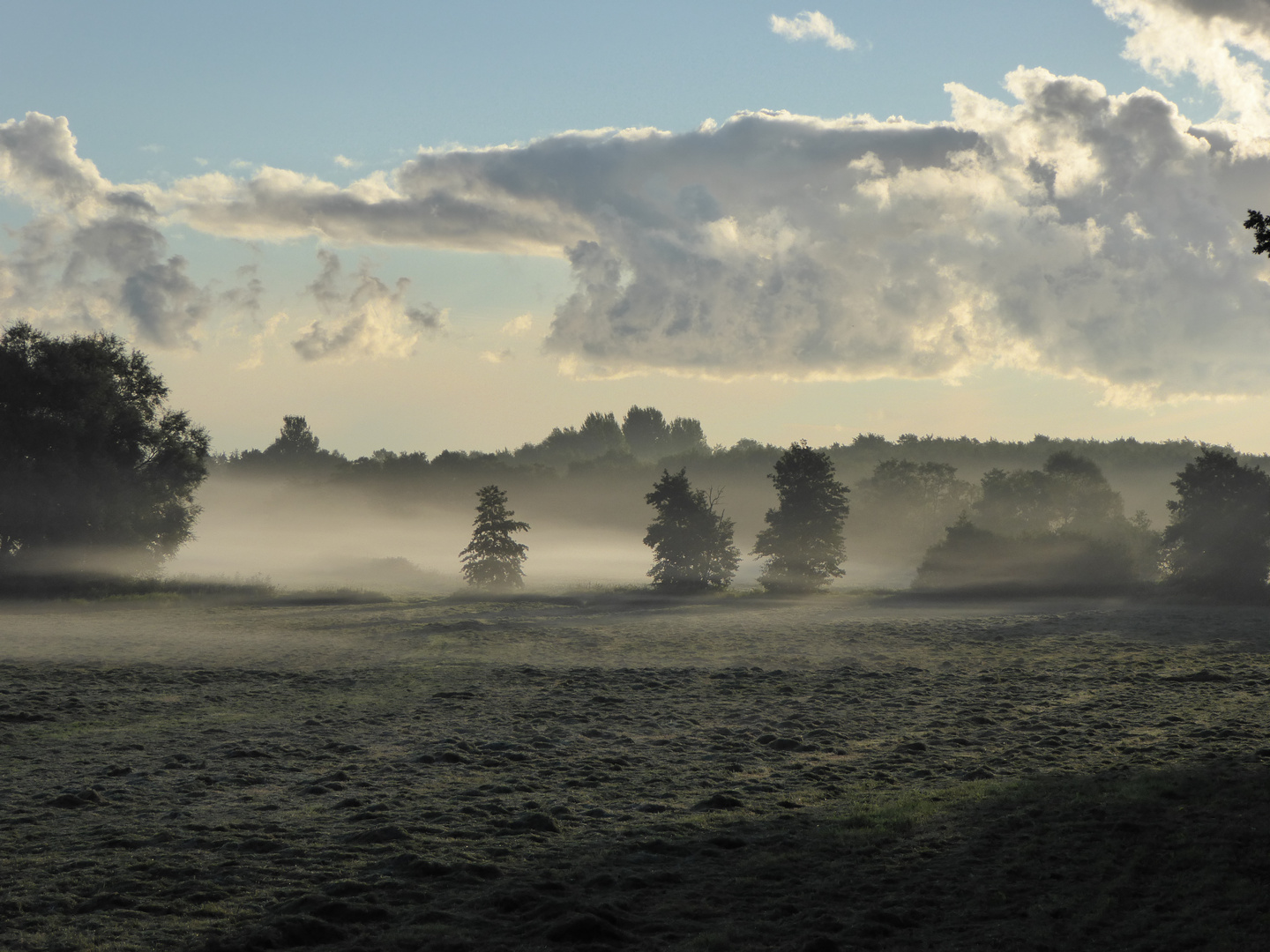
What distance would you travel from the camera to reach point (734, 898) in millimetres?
10398

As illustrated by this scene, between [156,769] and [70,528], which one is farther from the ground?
[70,528]

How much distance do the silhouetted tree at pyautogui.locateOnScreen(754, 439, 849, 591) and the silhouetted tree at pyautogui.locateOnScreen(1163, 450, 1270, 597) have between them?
65.6 feet

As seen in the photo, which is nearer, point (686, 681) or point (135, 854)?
point (135, 854)

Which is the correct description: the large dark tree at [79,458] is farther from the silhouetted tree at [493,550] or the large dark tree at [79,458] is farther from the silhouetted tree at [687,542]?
the silhouetted tree at [687,542]

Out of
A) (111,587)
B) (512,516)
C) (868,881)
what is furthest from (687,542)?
(868,881)

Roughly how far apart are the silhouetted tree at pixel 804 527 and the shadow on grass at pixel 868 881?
53.8m

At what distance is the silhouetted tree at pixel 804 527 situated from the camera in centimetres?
6788

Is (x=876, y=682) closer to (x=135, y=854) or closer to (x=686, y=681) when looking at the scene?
(x=686, y=681)

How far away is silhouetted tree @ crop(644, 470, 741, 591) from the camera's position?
66812 millimetres

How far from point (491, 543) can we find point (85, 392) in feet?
79.1

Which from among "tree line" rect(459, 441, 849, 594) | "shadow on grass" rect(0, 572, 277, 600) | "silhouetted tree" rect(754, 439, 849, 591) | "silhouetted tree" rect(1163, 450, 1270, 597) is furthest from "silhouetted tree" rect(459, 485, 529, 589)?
"silhouetted tree" rect(1163, 450, 1270, 597)

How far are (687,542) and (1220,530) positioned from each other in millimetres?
31412

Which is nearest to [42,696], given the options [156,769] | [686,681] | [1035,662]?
[156,769]

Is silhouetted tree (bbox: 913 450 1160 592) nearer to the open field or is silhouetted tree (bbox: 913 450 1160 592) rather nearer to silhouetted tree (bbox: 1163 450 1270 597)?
silhouetted tree (bbox: 1163 450 1270 597)
